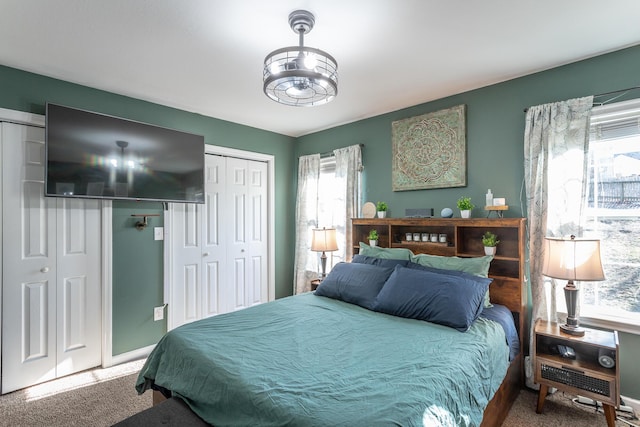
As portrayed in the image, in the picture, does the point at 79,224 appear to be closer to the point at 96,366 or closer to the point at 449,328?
the point at 96,366

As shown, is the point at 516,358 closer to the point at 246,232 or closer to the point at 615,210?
the point at 615,210

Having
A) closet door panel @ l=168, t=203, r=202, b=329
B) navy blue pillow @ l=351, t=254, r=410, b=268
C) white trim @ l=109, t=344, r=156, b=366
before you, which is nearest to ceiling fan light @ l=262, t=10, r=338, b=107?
navy blue pillow @ l=351, t=254, r=410, b=268

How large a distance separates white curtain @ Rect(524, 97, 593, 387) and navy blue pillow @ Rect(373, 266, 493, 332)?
0.54m

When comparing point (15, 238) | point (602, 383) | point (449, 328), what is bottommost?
point (602, 383)

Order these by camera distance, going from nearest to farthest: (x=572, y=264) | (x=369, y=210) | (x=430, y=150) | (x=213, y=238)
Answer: (x=572, y=264) → (x=430, y=150) → (x=369, y=210) → (x=213, y=238)

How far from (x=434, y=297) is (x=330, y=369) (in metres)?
1.04

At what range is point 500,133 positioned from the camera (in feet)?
9.34

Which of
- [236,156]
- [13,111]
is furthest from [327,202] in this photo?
[13,111]

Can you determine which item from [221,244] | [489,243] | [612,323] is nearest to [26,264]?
[221,244]

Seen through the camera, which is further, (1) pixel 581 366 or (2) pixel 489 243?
(2) pixel 489 243

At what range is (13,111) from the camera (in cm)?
256

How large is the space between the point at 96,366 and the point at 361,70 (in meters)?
3.62

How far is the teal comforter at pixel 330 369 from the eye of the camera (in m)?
1.28

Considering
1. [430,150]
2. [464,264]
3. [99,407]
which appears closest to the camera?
[99,407]
